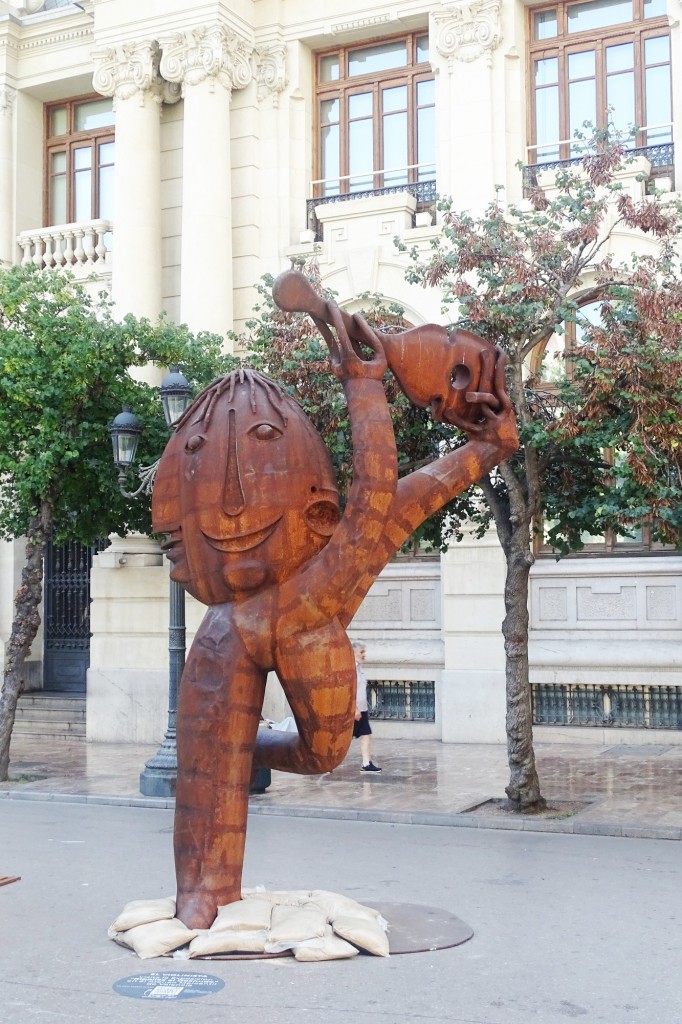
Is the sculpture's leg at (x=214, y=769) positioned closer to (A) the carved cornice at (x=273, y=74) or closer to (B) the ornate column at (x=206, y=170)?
(B) the ornate column at (x=206, y=170)

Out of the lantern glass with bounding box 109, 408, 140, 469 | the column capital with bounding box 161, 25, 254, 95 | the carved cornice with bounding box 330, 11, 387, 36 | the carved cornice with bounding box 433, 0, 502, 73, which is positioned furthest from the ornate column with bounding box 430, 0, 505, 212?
the lantern glass with bounding box 109, 408, 140, 469

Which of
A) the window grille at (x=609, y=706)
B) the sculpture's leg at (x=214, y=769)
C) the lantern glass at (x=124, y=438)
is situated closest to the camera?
the sculpture's leg at (x=214, y=769)

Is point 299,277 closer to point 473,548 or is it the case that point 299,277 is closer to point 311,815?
point 311,815

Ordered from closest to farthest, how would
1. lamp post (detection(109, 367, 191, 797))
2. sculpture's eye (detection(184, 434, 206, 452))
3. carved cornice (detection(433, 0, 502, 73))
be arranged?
sculpture's eye (detection(184, 434, 206, 452)) → lamp post (detection(109, 367, 191, 797)) → carved cornice (detection(433, 0, 502, 73))

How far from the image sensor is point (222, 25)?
19.6 metres

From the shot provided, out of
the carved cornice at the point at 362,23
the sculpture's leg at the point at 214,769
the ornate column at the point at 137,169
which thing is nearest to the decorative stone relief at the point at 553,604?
the ornate column at the point at 137,169

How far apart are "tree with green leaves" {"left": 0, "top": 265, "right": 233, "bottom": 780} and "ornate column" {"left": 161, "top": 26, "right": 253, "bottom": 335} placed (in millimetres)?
3055

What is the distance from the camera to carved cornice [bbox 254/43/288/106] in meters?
20.3

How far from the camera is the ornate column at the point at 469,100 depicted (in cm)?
1830

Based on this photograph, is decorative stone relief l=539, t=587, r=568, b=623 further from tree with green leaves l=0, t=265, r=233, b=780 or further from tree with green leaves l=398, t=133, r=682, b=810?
tree with green leaves l=0, t=265, r=233, b=780

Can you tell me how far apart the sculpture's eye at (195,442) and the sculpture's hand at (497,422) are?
1596 mm

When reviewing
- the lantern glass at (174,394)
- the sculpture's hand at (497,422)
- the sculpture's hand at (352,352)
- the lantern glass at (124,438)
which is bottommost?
the sculpture's hand at (497,422)

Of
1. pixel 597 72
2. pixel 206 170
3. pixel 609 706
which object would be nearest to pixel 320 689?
pixel 609 706

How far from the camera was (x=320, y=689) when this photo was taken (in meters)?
6.87
